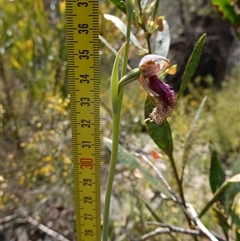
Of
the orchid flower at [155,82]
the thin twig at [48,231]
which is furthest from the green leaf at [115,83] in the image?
the thin twig at [48,231]

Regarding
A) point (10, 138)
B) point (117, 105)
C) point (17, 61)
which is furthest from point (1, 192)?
point (117, 105)

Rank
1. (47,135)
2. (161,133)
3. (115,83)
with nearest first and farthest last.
→ (115,83) < (161,133) < (47,135)

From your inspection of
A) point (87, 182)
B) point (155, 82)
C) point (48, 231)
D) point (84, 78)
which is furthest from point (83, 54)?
point (48, 231)

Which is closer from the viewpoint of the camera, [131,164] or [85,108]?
[85,108]

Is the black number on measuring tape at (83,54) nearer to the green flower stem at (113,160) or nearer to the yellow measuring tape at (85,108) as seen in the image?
the yellow measuring tape at (85,108)

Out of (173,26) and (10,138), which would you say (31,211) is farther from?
(173,26)

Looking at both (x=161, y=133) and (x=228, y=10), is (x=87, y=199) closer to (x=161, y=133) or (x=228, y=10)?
(x=161, y=133)

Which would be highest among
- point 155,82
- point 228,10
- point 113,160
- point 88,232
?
point 228,10
